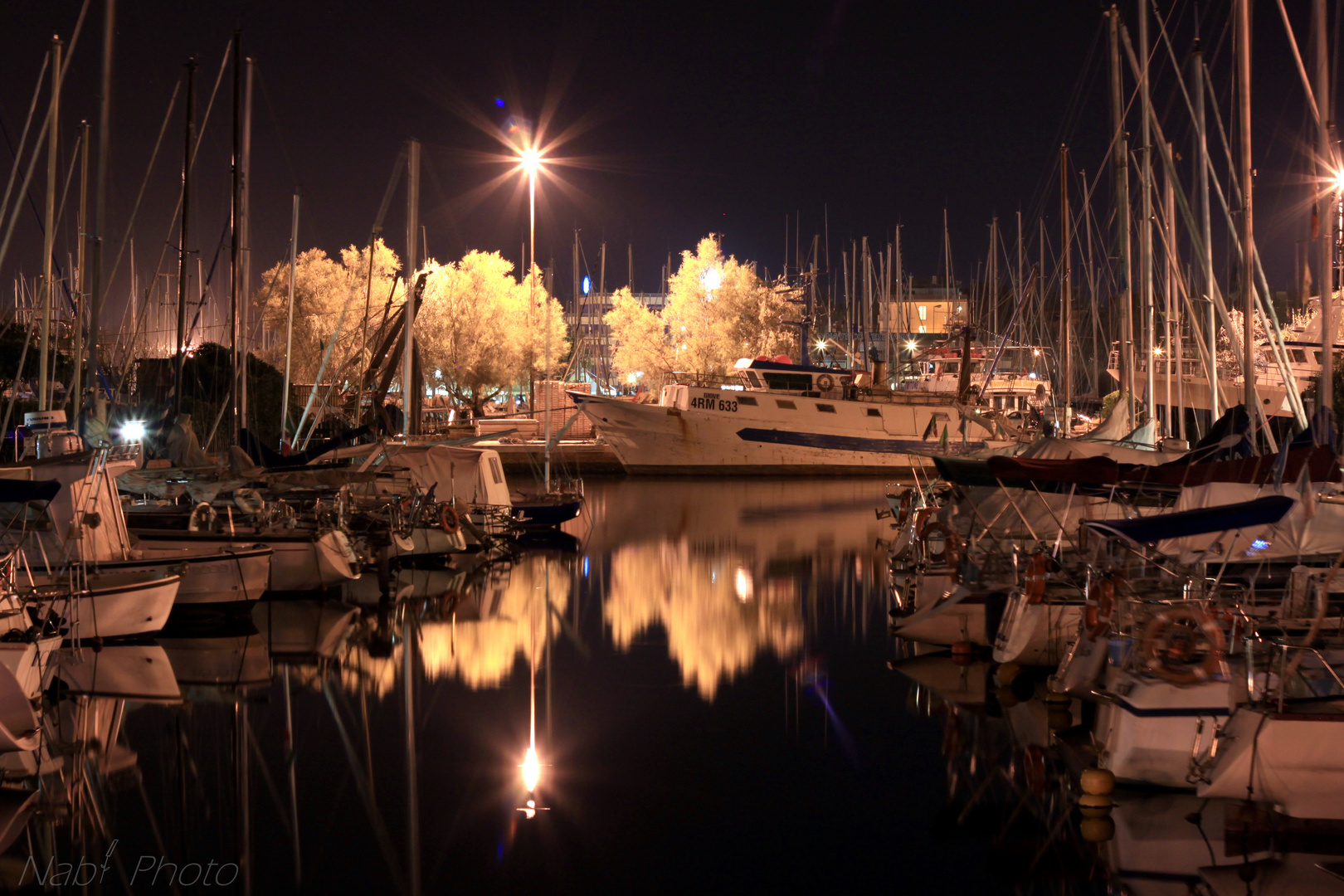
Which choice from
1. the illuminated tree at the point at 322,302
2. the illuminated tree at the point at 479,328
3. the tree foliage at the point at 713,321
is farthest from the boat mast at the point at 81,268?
the tree foliage at the point at 713,321

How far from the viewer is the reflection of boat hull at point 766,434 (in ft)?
164

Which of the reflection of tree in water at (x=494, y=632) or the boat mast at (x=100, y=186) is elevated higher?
the boat mast at (x=100, y=186)

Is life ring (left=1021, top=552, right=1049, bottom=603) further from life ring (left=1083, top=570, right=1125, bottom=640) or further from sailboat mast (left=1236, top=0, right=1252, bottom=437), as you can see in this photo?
sailboat mast (left=1236, top=0, right=1252, bottom=437)

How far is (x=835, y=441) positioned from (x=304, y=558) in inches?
1353

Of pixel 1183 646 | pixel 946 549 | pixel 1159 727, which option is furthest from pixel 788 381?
pixel 1159 727

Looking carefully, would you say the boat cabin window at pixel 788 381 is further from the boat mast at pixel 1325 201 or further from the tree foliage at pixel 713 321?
the boat mast at pixel 1325 201

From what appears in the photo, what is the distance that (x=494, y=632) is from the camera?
58.0 ft

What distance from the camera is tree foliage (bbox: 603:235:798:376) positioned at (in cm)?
7106

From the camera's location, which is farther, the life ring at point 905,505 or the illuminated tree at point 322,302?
the illuminated tree at point 322,302

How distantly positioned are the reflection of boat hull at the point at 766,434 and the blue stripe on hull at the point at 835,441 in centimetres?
4

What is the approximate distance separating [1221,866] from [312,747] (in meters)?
8.37

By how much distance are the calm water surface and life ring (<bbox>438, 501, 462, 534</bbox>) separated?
2946mm

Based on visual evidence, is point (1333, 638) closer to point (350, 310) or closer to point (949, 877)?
point (949, 877)

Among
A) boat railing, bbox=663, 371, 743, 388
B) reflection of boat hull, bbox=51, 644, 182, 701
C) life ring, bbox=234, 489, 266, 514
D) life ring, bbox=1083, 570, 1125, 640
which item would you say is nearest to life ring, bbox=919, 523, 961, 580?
life ring, bbox=1083, 570, 1125, 640
